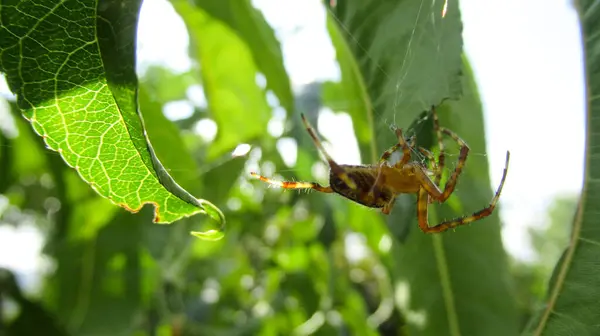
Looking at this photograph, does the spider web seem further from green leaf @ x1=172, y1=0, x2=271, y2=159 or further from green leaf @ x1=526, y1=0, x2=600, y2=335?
green leaf @ x1=172, y1=0, x2=271, y2=159

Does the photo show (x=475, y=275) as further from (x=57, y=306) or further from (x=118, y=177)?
(x=57, y=306)

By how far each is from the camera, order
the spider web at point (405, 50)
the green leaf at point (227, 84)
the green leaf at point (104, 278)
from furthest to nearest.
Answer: the green leaf at point (104, 278) < the green leaf at point (227, 84) < the spider web at point (405, 50)

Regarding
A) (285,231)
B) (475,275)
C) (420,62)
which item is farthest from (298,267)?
(420,62)

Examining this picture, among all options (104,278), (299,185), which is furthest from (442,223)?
(104,278)

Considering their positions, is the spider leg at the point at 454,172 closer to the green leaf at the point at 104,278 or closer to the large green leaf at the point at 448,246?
the large green leaf at the point at 448,246

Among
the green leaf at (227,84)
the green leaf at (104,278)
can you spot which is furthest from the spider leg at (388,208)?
the green leaf at (104,278)
